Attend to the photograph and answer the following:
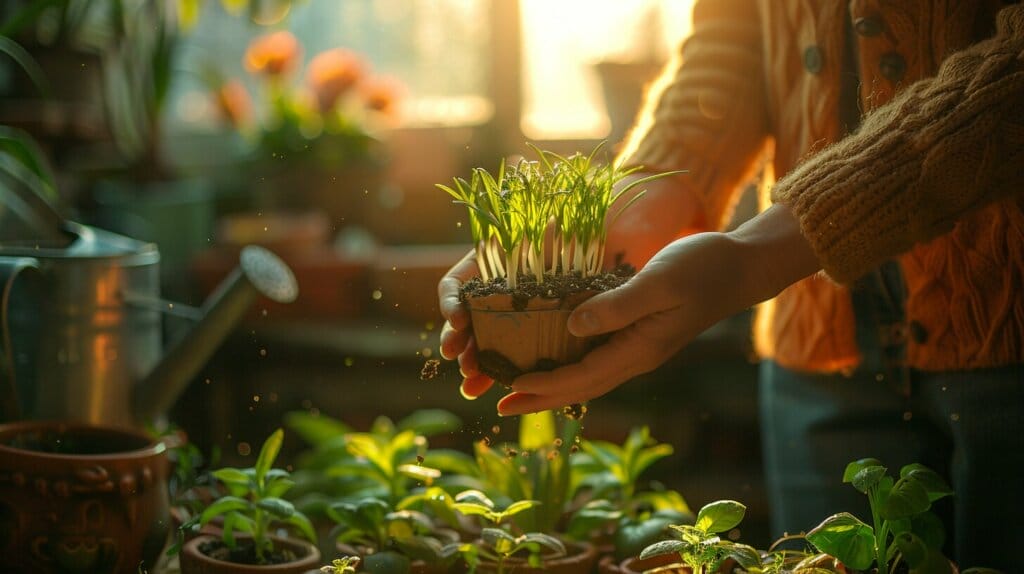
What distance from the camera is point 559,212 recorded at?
0.79 meters

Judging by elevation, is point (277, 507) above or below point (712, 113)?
below

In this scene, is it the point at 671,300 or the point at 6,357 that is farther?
the point at 6,357

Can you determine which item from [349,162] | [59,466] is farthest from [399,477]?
[349,162]

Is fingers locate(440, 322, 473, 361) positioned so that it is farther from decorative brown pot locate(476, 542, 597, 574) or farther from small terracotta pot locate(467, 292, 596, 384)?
decorative brown pot locate(476, 542, 597, 574)

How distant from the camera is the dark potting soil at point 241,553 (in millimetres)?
825

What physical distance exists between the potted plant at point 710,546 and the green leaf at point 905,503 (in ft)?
0.32

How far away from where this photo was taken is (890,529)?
744mm

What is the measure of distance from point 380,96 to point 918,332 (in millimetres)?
1936

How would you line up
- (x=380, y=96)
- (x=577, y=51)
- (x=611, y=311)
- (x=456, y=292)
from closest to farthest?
(x=611, y=311) < (x=456, y=292) < (x=577, y=51) < (x=380, y=96)

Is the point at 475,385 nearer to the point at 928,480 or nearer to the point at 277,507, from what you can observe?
the point at 277,507

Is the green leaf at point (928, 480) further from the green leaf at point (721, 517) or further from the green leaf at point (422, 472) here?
the green leaf at point (422, 472)

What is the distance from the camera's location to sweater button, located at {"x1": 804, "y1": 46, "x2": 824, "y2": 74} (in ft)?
2.93

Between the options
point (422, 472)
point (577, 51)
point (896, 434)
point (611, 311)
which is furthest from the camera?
point (577, 51)

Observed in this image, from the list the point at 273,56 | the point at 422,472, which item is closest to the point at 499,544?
the point at 422,472
